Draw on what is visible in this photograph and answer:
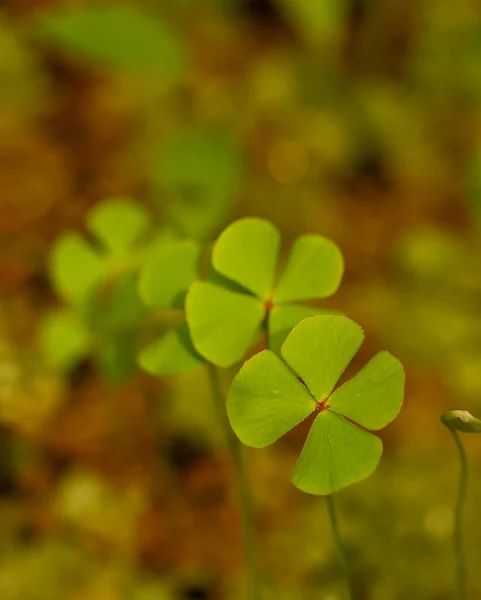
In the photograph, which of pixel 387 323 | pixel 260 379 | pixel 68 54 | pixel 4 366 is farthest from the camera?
pixel 68 54

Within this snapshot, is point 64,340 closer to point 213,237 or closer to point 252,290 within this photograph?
point 252,290

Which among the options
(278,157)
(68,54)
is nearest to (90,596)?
(278,157)

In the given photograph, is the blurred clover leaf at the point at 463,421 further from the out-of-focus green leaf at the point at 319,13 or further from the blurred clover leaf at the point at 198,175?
→ the out-of-focus green leaf at the point at 319,13

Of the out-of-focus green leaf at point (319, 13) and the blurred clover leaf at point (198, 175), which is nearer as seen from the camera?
the blurred clover leaf at point (198, 175)

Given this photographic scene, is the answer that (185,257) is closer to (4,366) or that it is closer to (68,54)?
(4,366)

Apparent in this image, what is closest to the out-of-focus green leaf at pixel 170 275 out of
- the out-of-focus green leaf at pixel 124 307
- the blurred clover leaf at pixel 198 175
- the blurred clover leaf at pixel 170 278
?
the blurred clover leaf at pixel 170 278

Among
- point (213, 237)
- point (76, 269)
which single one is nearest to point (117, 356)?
point (76, 269)

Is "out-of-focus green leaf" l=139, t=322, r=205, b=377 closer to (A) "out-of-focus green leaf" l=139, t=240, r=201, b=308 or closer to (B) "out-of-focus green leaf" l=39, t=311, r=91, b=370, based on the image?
(A) "out-of-focus green leaf" l=139, t=240, r=201, b=308
